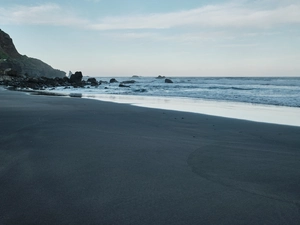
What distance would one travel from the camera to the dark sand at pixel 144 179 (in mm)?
2283

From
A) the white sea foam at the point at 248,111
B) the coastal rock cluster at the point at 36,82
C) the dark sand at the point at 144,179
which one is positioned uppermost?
the coastal rock cluster at the point at 36,82

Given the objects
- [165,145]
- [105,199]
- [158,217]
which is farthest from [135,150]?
[158,217]

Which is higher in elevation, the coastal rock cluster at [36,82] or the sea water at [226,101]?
the coastal rock cluster at [36,82]

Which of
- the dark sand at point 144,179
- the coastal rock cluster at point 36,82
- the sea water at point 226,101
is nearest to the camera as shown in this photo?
the dark sand at point 144,179

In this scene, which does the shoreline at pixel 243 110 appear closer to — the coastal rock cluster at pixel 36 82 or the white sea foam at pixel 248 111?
the white sea foam at pixel 248 111

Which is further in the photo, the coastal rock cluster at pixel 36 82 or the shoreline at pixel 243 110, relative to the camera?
the coastal rock cluster at pixel 36 82

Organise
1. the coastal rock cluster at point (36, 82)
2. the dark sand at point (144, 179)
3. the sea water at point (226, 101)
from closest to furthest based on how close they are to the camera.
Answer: the dark sand at point (144, 179)
the sea water at point (226, 101)
the coastal rock cluster at point (36, 82)

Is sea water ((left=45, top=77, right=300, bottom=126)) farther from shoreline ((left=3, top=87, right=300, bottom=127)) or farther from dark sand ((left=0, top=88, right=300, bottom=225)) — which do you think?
dark sand ((left=0, top=88, right=300, bottom=225))

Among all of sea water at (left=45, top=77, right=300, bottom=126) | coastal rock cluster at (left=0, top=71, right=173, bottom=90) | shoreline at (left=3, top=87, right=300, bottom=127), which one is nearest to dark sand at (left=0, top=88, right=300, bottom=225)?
shoreline at (left=3, top=87, right=300, bottom=127)

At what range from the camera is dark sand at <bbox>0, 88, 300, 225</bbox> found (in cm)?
228

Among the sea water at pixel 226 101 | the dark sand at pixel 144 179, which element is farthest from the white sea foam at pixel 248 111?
the dark sand at pixel 144 179

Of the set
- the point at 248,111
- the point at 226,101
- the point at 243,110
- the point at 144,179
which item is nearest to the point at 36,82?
the point at 226,101

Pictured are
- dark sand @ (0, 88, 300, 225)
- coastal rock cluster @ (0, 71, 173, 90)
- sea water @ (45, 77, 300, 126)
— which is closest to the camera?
dark sand @ (0, 88, 300, 225)

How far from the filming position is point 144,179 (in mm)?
3078
